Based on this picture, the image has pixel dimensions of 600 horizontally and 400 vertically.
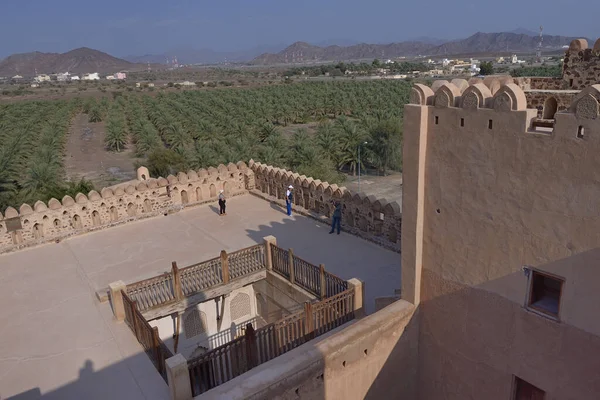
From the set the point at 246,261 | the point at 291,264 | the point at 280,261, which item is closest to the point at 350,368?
the point at 291,264

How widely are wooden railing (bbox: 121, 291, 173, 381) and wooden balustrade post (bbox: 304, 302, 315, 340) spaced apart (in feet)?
7.01

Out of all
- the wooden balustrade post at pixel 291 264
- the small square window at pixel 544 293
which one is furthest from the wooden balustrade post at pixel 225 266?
the small square window at pixel 544 293

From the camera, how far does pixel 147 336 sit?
781cm

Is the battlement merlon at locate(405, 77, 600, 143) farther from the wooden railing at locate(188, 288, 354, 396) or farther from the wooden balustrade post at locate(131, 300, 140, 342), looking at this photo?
the wooden balustrade post at locate(131, 300, 140, 342)

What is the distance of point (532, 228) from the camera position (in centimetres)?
531

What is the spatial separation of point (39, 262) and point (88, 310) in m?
3.36

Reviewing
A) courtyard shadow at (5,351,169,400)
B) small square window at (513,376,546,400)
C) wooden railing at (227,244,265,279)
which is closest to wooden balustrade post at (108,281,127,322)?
courtyard shadow at (5,351,169,400)

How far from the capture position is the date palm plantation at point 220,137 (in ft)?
79.8

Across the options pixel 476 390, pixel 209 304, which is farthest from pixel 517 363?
pixel 209 304

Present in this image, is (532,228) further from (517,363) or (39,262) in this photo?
(39,262)

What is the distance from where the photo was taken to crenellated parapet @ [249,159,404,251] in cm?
1145

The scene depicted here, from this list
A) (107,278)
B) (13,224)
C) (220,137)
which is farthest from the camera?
(220,137)

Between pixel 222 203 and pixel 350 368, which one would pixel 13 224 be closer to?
pixel 222 203

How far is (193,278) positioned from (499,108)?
683 cm
